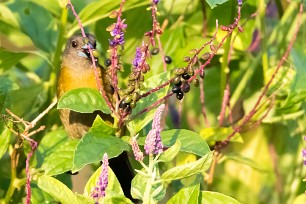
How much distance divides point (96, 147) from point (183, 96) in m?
0.49

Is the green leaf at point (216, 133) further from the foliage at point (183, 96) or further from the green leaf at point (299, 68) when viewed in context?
the green leaf at point (299, 68)

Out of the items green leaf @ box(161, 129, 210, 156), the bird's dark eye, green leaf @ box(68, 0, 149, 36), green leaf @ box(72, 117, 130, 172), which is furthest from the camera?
the bird's dark eye

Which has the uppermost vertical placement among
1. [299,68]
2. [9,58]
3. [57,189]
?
[9,58]

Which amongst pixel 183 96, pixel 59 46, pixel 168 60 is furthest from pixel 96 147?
pixel 59 46

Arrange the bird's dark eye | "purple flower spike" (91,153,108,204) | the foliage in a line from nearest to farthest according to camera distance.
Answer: "purple flower spike" (91,153,108,204) → the foliage → the bird's dark eye

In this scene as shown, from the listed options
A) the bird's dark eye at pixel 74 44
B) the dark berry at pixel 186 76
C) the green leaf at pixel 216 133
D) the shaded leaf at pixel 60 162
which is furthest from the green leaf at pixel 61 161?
the bird's dark eye at pixel 74 44

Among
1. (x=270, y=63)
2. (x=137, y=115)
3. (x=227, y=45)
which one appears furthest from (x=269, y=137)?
(x=137, y=115)

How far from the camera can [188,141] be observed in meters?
1.78

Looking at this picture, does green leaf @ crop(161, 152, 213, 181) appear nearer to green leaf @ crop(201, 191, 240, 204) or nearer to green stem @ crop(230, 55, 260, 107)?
green leaf @ crop(201, 191, 240, 204)

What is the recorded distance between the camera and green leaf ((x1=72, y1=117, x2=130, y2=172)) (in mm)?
1626

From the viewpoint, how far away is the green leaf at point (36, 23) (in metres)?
2.47

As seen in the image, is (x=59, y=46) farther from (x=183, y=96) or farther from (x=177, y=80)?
(x=177, y=80)

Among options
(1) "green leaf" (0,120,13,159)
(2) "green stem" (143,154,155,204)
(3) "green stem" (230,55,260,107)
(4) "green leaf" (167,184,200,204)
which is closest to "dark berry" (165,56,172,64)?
(3) "green stem" (230,55,260,107)

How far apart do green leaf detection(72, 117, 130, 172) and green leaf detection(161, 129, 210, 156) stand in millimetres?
100
